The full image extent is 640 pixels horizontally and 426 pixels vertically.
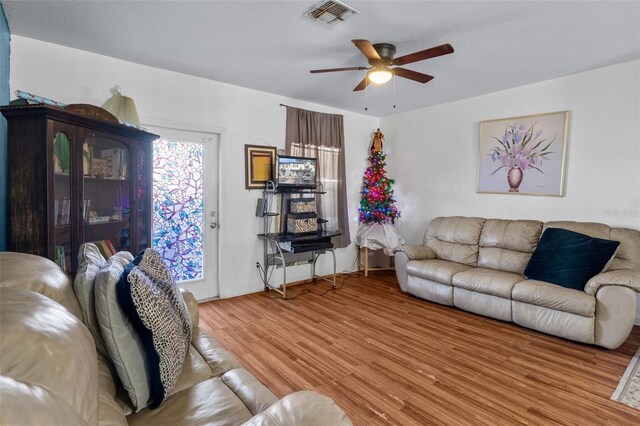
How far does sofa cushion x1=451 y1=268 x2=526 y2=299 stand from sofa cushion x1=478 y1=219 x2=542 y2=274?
168 mm

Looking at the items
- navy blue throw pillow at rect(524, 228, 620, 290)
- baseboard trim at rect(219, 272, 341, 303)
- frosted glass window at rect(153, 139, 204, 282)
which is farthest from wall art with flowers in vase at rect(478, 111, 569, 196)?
frosted glass window at rect(153, 139, 204, 282)

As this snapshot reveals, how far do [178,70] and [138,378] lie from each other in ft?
10.7

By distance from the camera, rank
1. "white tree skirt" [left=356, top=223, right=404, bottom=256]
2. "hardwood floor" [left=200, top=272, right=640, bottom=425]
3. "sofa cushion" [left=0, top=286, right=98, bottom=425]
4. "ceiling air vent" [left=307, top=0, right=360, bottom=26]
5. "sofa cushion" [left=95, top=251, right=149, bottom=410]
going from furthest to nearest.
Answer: "white tree skirt" [left=356, top=223, right=404, bottom=256] → "ceiling air vent" [left=307, top=0, right=360, bottom=26] → "hardwood floor" [left=200, top=272, right=640, bottom=425] → "sofa cushion" [left=95, top=251, right=149, bottom=410] → "sofa cushion" [left=0, top=286, right=98, bottom=425]

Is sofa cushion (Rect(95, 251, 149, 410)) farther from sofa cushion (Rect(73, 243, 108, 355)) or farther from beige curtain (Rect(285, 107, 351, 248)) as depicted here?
beige curtain (Rect(285, 107, 351, 248))

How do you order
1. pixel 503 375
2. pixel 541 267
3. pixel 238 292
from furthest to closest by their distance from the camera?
pixel 238 292, pixel 541 267, pixel 503 375

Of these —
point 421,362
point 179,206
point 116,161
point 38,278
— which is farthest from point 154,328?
point 179,206

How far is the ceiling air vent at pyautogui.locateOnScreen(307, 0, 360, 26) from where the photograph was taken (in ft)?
7.31

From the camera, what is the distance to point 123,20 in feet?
8.14

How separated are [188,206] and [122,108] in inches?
48.4

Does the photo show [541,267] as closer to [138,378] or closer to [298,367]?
[298,367]

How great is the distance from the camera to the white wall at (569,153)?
3334 millimetres

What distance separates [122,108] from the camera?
9.84 feet

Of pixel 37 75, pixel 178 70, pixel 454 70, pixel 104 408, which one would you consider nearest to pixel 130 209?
pixel 37 75

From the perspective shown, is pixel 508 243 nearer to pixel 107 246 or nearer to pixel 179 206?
pixel 179 206
